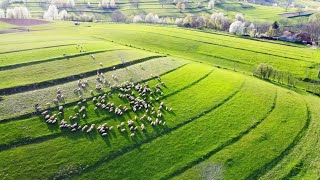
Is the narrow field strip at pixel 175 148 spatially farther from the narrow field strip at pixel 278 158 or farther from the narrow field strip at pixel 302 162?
the narrow field strip at pixel 302 162

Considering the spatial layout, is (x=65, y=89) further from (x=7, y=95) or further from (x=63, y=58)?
(x=63, y=58)

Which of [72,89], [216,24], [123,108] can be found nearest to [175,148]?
[123,108]

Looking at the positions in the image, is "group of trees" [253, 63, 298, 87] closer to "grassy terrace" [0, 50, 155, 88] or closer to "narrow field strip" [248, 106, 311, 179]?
"narrow field strip" [248, 106, 311, 179]

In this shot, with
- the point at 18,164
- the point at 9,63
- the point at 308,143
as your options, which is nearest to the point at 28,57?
the point at 9,63

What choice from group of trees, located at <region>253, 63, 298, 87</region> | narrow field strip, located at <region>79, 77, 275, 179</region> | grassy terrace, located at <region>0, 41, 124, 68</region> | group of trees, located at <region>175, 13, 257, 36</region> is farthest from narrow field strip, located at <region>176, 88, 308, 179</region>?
group of trees, located at <region>175, 13, 257, 36</region>

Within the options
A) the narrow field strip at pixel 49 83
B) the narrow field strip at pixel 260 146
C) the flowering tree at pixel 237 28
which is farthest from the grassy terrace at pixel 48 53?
the flowering tree at pixel 237 28

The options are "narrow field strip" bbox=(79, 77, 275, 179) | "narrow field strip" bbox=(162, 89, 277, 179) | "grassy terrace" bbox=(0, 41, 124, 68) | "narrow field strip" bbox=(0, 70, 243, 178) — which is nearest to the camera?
"narrow field strip" bbox=(0, 70, 243, 178)
